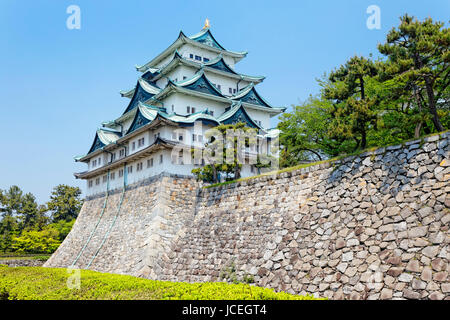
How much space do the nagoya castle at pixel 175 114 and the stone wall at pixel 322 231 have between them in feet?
11.5

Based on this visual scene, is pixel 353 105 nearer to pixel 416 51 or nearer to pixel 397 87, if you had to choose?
pixel 397 87

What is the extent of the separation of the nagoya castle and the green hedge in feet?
31.8

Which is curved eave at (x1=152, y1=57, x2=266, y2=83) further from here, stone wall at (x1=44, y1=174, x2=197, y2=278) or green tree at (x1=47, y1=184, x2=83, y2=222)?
green tree at (x1=47, y1=184, x2=83, y2=222)

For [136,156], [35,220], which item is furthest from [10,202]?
[136,156]

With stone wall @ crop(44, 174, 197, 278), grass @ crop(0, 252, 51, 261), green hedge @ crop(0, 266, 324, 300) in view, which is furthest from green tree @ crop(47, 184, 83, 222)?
green hedge @ crop(0, 266, 324, 300)

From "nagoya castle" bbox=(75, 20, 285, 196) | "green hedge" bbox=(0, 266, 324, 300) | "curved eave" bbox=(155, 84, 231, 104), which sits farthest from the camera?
"curved eave" bbox=(155, 84, 231, 104)

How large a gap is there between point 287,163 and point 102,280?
13.7m

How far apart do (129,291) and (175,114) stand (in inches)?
637

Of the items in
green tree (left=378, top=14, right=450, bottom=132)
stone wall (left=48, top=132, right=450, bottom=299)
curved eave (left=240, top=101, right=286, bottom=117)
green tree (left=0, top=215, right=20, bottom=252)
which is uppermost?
curved eave (left=240, top=101, right=286, bottom=117)

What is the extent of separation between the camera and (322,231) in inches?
548

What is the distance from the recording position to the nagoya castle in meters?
24.9

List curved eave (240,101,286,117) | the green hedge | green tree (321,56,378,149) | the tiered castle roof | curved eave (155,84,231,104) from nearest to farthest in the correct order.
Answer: the green hedge < green tree (321,56,378,149) < the tiered castle roof < curved eave (155,84,231,104) < curved eave (240,101,286,117)

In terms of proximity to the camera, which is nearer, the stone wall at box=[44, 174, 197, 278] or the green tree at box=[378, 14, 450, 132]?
the green tree at box=[378, 14, 450, 132]
